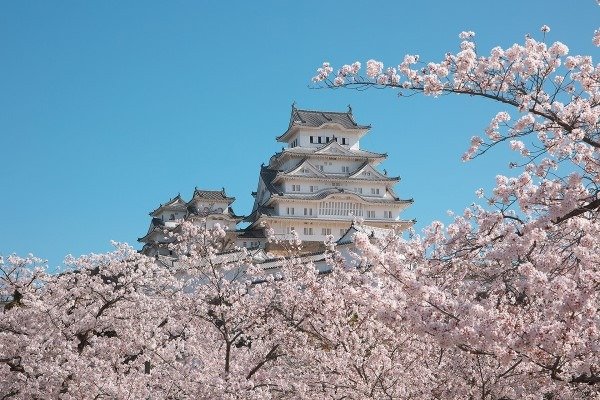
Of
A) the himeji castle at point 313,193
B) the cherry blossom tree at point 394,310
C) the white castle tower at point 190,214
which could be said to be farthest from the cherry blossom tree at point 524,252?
the white castle tower at point 190,214

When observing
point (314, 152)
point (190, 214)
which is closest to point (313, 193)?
point (314, 152)

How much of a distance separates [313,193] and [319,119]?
7368 mm

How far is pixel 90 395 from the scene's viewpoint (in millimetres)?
12391

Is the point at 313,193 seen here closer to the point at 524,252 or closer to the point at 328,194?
the point at 328,194

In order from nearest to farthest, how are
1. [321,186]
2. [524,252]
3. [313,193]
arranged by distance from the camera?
[524,252] < [313,193] < [321,186]

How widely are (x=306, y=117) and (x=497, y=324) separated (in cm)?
5252

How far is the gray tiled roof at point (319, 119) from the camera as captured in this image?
5691cm

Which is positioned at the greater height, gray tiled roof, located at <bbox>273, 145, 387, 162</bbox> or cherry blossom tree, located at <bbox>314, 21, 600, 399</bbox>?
gray tiled roof, located at <bbox>273, 145, 387, 162</bbox>

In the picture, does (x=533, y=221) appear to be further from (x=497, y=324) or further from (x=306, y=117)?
(x=306, y=117)

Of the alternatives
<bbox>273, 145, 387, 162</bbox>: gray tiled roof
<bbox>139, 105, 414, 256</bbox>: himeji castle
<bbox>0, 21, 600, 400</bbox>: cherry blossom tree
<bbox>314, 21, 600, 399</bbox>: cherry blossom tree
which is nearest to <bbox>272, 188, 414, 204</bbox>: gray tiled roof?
<bbox>139, 105, 414, 256</bbox>: himeji castle

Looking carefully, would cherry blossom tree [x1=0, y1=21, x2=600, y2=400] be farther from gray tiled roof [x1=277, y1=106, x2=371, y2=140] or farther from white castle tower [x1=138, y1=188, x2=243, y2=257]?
gray tiled roof [x1=277, y1=106, x2=371, y2=140]

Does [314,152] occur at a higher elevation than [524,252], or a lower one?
higher

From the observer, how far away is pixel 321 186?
54625 mm

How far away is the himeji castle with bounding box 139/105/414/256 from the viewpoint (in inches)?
2072
